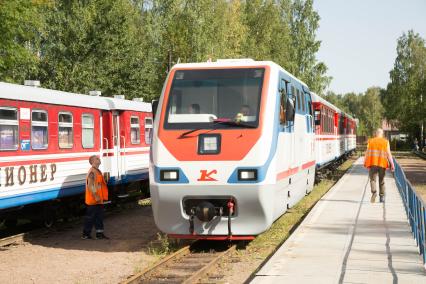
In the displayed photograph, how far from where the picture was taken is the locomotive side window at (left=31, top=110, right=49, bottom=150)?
13.0 m

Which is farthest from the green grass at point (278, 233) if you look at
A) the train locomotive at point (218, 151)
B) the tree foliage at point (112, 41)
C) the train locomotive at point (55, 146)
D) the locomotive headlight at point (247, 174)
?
the tree foliage at point (112, 41)

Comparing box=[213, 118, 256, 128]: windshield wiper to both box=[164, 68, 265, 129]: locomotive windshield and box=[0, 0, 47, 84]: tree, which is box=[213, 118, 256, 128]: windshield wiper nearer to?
box=[164, 68, 265, 129]: locomotive windshield

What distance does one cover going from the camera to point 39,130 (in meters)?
13.3

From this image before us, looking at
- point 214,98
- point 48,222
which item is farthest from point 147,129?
point 214,98

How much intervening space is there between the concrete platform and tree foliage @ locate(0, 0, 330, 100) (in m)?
19.3

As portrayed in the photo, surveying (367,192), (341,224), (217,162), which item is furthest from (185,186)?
(367,192)

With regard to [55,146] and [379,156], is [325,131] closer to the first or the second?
[379,156]

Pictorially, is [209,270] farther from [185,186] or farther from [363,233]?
[363,233]

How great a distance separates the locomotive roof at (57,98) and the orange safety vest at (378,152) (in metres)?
6.62

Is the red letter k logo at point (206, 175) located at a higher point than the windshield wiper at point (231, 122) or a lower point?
lower

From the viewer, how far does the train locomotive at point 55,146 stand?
12.2 metres

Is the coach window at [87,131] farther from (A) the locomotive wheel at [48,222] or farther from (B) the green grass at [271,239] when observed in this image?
(B) the green grass at [271,239]

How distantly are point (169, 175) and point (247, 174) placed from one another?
1.21m

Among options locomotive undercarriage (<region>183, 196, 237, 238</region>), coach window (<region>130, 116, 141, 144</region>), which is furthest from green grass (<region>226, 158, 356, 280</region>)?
coach window (<region>130, 116, 141, 144</region>)
